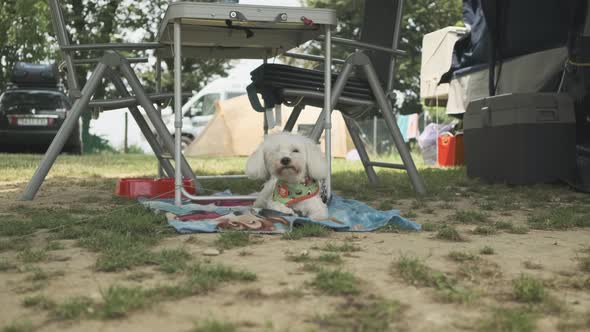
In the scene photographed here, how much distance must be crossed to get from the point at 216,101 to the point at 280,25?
463 inches

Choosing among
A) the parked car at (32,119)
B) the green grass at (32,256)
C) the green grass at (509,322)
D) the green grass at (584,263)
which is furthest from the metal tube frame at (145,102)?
the parked car at (32,119)

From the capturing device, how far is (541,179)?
5496 mm

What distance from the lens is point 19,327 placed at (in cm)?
151

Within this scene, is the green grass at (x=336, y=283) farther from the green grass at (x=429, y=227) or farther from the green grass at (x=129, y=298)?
the green grass at (x=429, y=227)

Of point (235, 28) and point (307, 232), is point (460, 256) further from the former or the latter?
point (235, 28)

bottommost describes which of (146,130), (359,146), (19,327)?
(19,327)

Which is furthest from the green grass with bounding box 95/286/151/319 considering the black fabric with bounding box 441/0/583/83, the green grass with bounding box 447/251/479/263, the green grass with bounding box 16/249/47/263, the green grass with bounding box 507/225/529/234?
the black fabric with bounding box 441/0/583/83

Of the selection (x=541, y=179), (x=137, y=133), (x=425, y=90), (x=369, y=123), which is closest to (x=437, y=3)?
(x=369, y=123)

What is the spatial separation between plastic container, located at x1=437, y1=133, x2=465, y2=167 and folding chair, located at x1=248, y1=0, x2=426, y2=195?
3966 millimetres

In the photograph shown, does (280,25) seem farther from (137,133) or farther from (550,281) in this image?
(137,133)

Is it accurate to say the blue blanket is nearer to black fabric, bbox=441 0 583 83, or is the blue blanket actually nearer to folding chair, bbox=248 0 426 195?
folding chair, bbox=248 0 426 195

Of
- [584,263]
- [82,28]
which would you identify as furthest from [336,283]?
[82,28]

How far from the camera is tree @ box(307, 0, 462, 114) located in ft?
77.7

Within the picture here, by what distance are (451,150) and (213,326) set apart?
781 cm
